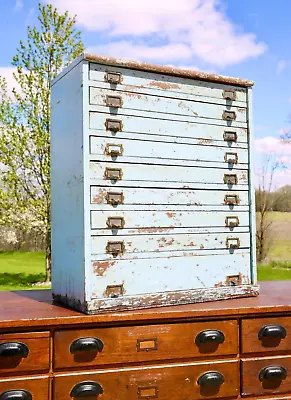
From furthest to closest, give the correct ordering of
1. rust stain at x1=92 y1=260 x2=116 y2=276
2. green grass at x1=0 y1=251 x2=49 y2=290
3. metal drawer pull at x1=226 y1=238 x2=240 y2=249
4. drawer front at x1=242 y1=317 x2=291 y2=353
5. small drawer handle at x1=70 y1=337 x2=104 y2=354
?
green grass at x1=0 y1=251 x2=49 y2=290, metal drawer pull at x1=226 y1=238 x2=240 y2=249, drawer front at x1=242 y1=317 x2=291 y2=353, rust stain at x1=92 y1=260 x2=116 y2=276, small drawer handle at x1=70 y1=337 x2=104 y2=354

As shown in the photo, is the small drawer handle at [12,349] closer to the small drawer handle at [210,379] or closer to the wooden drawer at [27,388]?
the wooden drawer at [27,388]

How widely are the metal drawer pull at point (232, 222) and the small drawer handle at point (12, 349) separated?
1.70 metres

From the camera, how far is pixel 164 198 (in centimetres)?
342

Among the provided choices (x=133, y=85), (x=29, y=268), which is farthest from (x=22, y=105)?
(x=133, y=85)

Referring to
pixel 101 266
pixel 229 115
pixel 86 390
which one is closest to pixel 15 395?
pixel 86 390

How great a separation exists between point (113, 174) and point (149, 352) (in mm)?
1172

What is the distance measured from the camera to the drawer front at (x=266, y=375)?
3342mm

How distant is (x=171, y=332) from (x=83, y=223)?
2.98 feet

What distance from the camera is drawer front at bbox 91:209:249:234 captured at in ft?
10.4

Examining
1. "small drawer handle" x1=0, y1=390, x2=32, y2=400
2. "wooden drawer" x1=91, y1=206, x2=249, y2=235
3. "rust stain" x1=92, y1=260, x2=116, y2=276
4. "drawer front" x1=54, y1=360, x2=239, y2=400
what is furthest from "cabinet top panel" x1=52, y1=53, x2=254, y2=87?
"small drawer handle" x1=0, y1=390, x2=32, y2=400

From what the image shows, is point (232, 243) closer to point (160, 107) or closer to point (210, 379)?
point (210, 379)

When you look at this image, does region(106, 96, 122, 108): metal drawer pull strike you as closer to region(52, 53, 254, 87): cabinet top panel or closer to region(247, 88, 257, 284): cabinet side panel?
region(52, 53, 254, 87): cabinet top panel

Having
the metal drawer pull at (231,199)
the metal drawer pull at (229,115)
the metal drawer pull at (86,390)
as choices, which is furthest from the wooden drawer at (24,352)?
the metal drawer pull at (229,115)

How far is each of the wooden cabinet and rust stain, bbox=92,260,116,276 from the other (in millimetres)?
267
